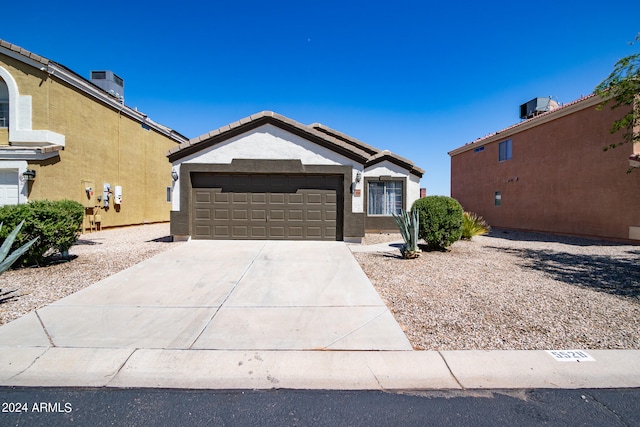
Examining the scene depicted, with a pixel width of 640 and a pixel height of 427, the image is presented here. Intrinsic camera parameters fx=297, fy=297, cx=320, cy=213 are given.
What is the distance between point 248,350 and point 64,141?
15.4 m

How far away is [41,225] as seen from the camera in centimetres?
670

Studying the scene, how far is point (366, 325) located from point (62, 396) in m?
3.38

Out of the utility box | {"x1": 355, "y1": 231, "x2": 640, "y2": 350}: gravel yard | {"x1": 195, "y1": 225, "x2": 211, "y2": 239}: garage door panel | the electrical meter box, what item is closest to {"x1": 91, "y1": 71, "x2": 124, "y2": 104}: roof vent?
the utility box

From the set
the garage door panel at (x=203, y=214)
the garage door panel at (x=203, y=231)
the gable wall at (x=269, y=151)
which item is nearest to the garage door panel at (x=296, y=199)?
the gable wall at (x=269, y=151)

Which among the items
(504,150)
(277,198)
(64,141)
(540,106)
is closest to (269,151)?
(277,198)

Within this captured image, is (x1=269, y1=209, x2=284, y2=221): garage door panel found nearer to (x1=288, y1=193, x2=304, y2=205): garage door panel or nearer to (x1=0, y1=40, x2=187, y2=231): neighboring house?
(x1=288, y1=193, x2=304, y2=205): garage door panel

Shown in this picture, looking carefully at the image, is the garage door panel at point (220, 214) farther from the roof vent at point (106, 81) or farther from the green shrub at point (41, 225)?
the roof vent at point (106, 81)

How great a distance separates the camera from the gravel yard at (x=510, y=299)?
3795 millimetres

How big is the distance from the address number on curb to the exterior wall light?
17293 millimetres

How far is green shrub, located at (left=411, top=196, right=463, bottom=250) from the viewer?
9195 mm

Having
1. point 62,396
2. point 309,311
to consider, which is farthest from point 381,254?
point 62,396

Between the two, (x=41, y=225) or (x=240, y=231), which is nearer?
A: (x=41, y=225)

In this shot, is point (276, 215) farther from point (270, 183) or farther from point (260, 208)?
point (270, 183)

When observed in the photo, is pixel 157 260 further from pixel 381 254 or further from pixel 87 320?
pixel 381 254
